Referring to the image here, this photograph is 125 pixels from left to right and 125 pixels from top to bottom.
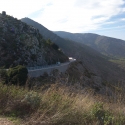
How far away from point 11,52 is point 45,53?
11.3 m

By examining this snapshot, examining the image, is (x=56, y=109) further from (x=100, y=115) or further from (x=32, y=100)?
(x=100, y=115)

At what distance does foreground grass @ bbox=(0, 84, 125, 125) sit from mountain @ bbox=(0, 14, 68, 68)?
37302mm

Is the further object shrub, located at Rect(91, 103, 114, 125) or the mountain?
the mountain

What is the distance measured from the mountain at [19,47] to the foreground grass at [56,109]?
37.3 metres

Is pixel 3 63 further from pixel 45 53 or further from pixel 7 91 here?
pixel 7 91

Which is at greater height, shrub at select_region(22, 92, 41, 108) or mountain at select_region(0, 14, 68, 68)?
mountain at select_region(0, 14, 68, 68)

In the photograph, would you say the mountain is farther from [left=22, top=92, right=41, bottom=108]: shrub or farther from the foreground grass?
[left=22, top=92, right=41, bottom=108]: shrub

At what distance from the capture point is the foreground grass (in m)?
4.90

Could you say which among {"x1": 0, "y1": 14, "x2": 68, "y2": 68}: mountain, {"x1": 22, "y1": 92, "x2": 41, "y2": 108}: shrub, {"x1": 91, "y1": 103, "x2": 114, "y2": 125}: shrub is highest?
{"x1": 0, "y1": 14, "x2": 68, "y2": 68}: mountain

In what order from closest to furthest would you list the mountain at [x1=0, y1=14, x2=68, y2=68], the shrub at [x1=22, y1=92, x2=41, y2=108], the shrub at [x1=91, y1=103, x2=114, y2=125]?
the shrub at [x1=91, y1=103, x2=114, y2=125] → the shrub at [x1=22, y1=92, x2=41, y2=108] → the mountain at [x1=0, y1=14, x2=68, y2=68]

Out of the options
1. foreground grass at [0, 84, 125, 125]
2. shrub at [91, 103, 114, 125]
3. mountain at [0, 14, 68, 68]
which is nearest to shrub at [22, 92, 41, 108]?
foreground grass at [0, 84, 125, 125]

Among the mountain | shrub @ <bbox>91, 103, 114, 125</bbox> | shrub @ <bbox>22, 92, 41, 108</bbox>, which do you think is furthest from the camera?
the mountain

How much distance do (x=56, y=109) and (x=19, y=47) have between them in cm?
4639

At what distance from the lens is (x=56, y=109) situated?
5398 mm
